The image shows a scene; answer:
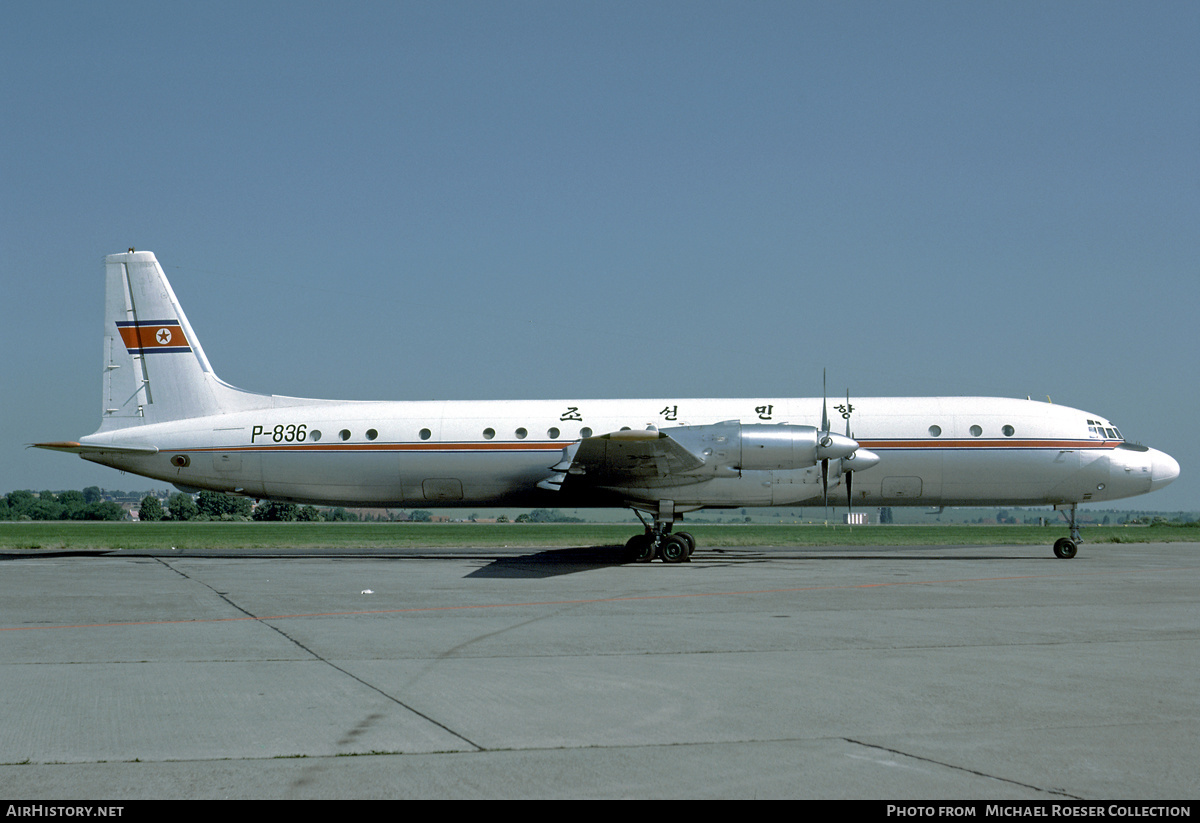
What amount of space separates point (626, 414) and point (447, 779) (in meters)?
20.7

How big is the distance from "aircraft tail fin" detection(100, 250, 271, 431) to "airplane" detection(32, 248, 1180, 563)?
0.04 m

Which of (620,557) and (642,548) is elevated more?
(642,548)

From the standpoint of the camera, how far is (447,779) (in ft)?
17.3

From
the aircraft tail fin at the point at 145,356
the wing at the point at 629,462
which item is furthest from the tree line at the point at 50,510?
the wing at the point at 629,462

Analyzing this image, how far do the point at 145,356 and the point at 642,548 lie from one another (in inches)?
594

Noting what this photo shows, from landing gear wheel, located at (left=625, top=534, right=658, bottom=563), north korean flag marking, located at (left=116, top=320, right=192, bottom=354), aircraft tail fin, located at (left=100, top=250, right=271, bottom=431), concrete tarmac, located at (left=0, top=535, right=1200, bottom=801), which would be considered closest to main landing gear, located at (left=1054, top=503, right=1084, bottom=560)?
concrete tarmac, located at (left=0, top=535, right=1200, bottom=801)

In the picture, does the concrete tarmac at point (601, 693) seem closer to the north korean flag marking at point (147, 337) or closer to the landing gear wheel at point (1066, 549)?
the landing gear wheel at point (1066, 549)

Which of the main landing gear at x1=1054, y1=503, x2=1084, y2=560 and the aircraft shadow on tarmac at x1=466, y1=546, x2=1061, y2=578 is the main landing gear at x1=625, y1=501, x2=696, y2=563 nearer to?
the aircraft shadow on tarmac at x1=466, y1=546, x2=1061, y2=578

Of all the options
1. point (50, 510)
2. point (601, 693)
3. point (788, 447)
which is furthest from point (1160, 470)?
point (50, 510)

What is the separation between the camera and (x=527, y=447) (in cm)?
2541

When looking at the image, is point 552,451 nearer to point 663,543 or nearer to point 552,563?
point 552,563

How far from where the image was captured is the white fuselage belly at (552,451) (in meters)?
24.9
